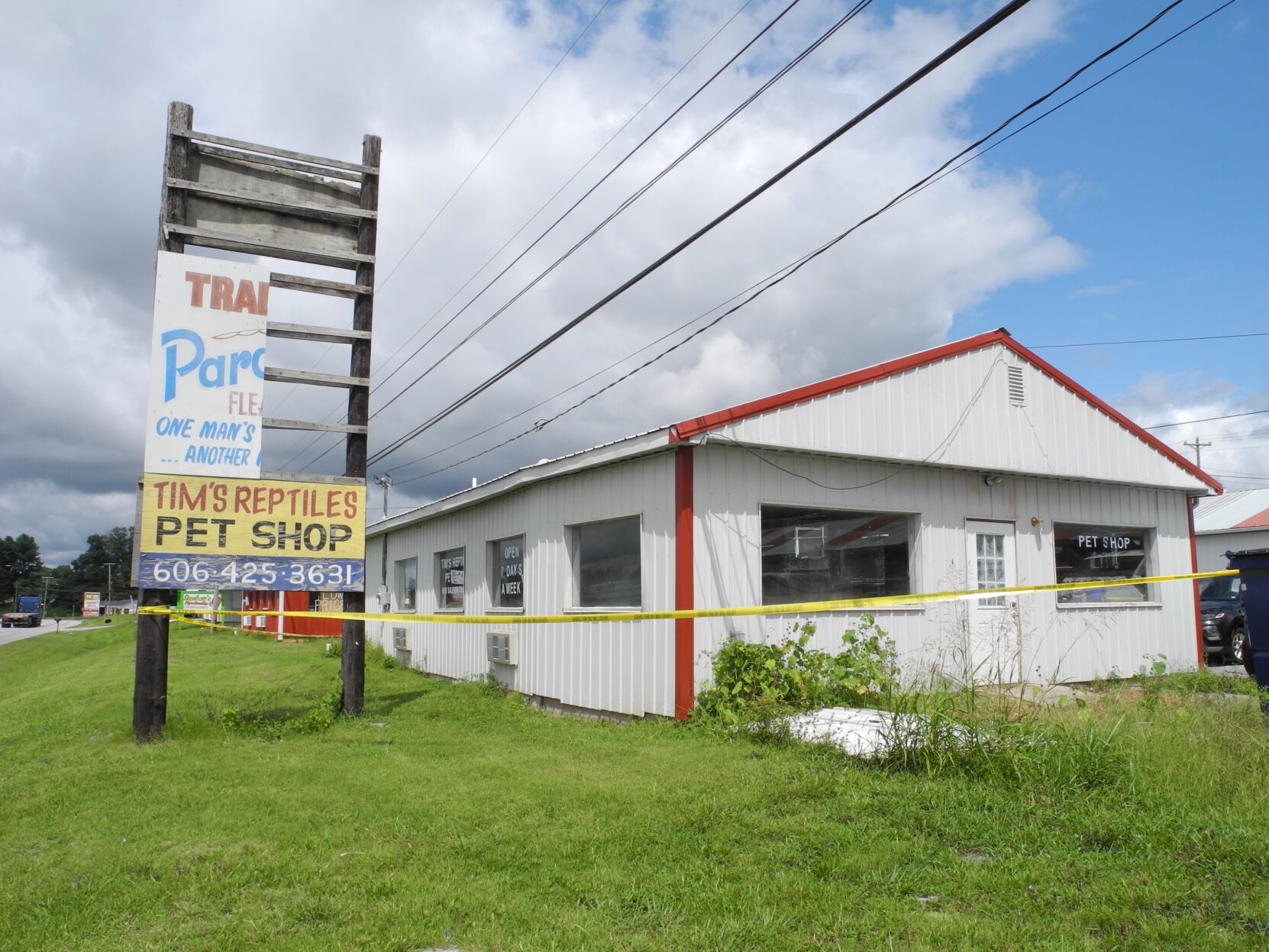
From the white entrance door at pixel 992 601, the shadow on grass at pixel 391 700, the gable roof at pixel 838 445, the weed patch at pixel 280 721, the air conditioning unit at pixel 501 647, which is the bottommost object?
the shadow on grass at pixel 391 700

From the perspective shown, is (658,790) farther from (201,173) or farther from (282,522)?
(201,173)

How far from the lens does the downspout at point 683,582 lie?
8.80 m

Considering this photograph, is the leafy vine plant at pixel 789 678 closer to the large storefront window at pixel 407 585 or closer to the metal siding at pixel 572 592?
the metal siding at pixel 572 592

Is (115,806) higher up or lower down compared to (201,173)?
lower down

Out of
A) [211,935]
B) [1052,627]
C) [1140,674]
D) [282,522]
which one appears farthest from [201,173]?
[1140,674]

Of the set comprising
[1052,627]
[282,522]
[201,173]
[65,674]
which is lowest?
[65,674]

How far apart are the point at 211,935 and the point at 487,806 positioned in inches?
84.6

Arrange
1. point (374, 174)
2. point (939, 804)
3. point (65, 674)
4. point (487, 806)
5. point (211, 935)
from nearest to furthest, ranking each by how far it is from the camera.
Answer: point (211, 935)
point (939, 804)
point (487, 806)
point (374, 174)
point (65, 674)

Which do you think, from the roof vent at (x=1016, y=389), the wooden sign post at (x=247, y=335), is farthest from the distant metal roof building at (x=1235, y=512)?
the wooden sign post at (x=247, y=335)

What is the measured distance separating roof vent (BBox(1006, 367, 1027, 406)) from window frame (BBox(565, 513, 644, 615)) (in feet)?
17.9

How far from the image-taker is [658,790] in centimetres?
598

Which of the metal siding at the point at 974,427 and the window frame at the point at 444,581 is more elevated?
the metal siding at the point at 974,427

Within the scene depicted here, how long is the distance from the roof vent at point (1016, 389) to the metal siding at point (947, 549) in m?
1.02

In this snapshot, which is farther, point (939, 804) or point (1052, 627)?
point (1052, 627)
